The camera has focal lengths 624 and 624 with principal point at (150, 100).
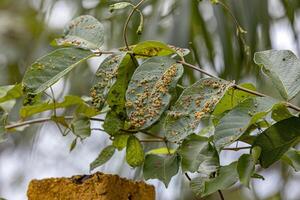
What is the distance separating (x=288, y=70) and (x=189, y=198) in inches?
71.5

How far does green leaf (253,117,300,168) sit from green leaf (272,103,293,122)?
1 centimetres

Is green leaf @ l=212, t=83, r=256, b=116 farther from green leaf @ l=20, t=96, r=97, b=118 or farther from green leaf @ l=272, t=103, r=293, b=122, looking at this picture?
green leaf @ l=20, t=96, r=97, b=118

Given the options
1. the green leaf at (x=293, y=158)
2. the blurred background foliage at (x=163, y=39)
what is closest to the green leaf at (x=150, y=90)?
the green leaf at (x=293, y=158)

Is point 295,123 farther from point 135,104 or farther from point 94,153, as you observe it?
point 94,153

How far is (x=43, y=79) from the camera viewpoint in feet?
1.79

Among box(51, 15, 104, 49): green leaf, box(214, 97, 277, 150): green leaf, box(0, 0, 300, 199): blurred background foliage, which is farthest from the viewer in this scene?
box(0, 0, 300, 199): blurred background foliage

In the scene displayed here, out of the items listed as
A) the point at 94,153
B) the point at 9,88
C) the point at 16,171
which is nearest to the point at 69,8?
the point at 94,153

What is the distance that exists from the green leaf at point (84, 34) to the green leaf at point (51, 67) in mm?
17

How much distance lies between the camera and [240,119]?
48 cm

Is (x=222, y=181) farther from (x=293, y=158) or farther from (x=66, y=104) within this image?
(x=66, y=104)

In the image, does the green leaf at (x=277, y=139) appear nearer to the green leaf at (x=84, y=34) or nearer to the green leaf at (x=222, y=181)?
the green leaf at (x=222, y=181)

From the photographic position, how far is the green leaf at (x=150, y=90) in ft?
1.69

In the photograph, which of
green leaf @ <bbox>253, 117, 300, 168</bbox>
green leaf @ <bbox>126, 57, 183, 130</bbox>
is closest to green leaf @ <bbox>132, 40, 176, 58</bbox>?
green leaf @ <bbox>126, 57, 183, 130</bbox>

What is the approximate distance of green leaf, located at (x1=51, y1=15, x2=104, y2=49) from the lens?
0.58m
